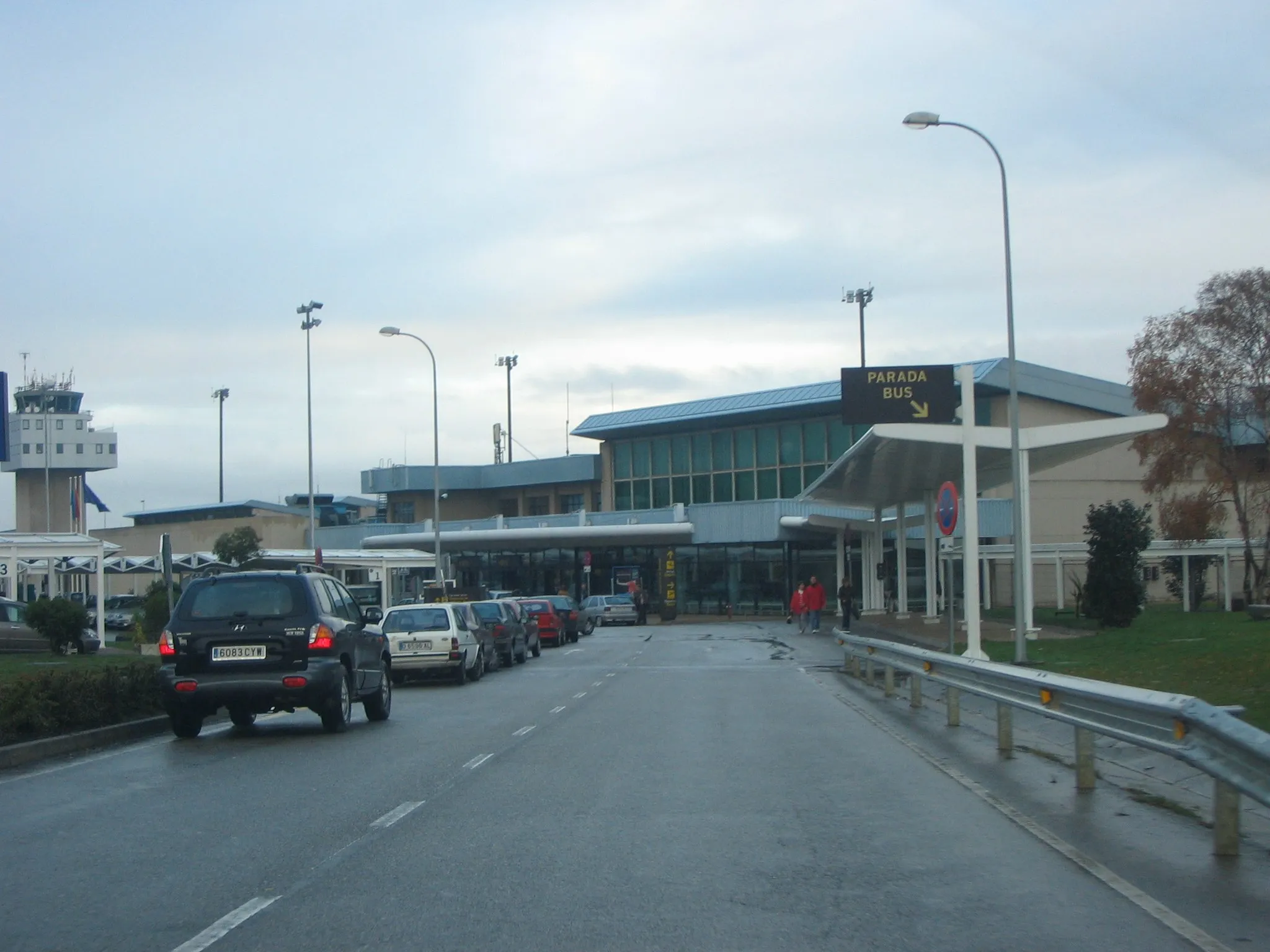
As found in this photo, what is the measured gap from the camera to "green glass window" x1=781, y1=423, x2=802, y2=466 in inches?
2611

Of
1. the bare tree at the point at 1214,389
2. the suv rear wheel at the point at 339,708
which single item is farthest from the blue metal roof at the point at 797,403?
the suv rear wheel at the point at 339,708

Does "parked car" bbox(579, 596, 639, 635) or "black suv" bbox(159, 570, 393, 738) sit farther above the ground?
"black suv" bbox(159, 570, 393, 738)

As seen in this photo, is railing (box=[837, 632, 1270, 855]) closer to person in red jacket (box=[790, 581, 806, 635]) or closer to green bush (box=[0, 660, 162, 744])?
green bush (box=[0, 660, 162, 744])

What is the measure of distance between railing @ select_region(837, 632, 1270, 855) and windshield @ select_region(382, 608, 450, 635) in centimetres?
1269

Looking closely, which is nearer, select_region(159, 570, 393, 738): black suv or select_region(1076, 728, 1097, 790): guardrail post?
select_region(1076, 728, 1097, 790): guardrail post

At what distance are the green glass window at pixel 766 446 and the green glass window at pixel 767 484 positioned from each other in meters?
0.16

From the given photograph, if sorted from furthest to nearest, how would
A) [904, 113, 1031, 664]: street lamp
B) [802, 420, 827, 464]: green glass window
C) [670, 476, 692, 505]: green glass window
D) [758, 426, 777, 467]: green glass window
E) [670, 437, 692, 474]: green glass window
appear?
[670, 437, 692, 474]: green glass window < [670, 476, 692, 505]: green glass window < [758, 426, 777, 467]: green glass window < [802, 420, 827, 464]: green glass window < [904, 113, 1031, 664]: street lamp

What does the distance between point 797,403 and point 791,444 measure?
318 centimetres

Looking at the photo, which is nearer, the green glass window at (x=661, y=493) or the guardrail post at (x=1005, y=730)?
the guardrail post at (x=1005, y=730)

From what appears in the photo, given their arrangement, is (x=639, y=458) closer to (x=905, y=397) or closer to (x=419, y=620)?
(x=905, y=397)

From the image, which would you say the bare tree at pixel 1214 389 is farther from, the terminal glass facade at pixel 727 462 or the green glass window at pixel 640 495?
the green glass window at pixel 640 495

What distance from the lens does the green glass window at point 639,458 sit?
73.6 m

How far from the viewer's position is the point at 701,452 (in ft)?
232

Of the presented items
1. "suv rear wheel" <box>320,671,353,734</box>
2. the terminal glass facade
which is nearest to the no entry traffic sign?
"suv rear wheel" <box>320,671,353,734</box>
